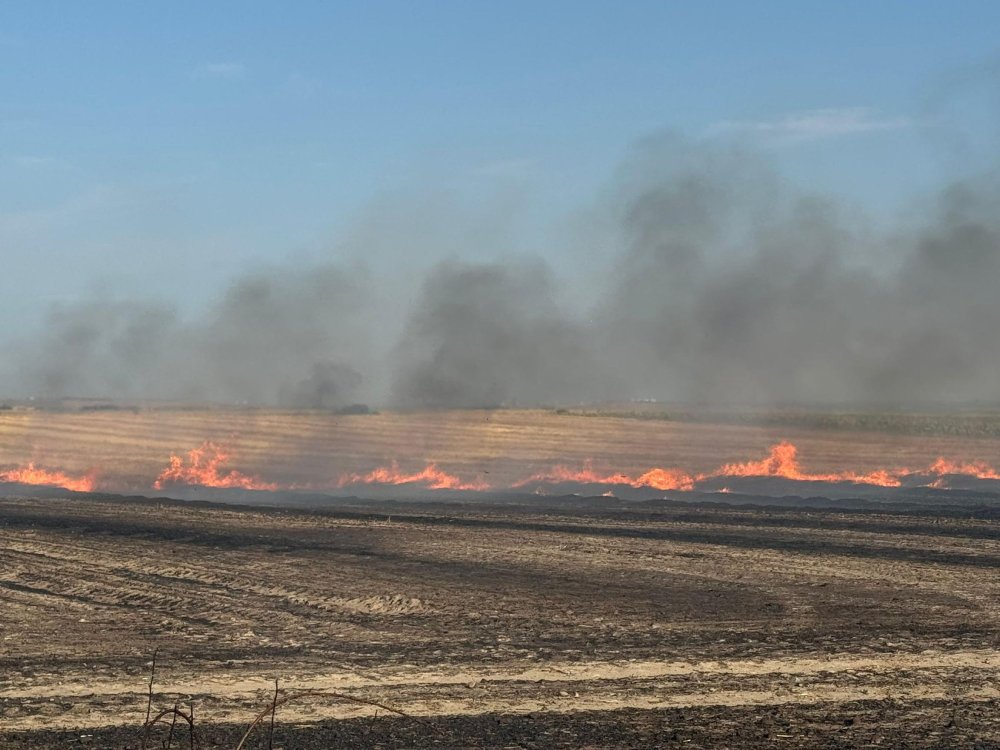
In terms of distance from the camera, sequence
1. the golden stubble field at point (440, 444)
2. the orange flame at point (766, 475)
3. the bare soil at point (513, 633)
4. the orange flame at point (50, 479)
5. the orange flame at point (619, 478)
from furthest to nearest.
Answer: the golden stubble field at point (440, 444)
the orange flame at point (50, 479)
the orange flame at point (766, 475)
the orange flame at point (619, 478)
the bare soil at point (513, 633)

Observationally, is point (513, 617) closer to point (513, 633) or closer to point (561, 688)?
point (513, 633)

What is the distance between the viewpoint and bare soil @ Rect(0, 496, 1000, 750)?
9727 millimetres

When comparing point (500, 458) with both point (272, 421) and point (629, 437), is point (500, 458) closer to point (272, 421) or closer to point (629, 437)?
point (629, 437)

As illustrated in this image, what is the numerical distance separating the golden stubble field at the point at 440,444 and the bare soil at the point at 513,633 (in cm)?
1908

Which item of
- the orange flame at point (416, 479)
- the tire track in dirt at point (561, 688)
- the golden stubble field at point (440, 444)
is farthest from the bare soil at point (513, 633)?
the golden stubble field at point (440, 444)

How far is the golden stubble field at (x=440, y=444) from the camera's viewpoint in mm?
48125

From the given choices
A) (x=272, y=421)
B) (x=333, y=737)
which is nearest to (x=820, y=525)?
(x=333, y=737)

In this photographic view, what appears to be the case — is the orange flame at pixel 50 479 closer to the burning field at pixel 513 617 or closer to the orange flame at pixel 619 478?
the burning field at pixel 513 617

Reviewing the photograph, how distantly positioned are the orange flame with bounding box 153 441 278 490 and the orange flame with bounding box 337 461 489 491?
10.7 ft

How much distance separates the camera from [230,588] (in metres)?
16.9

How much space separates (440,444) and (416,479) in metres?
16.0

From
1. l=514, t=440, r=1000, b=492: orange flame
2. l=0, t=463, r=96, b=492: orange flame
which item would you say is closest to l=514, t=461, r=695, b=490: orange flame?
l=514, t=440, r=1000, b=492: orange flame

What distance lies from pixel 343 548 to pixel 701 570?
6660 mm

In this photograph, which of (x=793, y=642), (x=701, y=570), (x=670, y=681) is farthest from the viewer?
(x=701, y=570)
